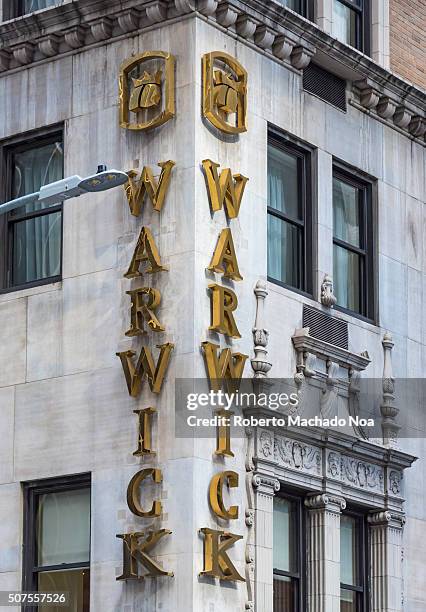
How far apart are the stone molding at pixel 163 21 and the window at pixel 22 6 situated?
2.89ft

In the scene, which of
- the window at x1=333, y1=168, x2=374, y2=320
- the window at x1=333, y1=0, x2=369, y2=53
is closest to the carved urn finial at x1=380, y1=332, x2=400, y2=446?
the window at x1=333, y1=168, x2=374, y2=320

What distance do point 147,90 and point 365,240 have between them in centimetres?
520

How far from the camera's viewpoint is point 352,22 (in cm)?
3167

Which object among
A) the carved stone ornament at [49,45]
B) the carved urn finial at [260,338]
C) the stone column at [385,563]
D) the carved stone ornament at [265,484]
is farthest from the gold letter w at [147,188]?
the stone column at [385,563]

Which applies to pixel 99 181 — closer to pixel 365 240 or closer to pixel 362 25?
pixel 365 240

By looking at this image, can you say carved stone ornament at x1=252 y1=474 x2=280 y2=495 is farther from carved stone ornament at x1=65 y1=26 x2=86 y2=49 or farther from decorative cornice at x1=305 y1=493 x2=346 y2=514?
carved stone ornament at x1=65 y1=26 x2=86 y2=49

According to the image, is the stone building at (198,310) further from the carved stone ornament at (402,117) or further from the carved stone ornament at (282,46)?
the carved stone ornament at (402,117)

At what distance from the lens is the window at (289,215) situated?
28719 millimetres

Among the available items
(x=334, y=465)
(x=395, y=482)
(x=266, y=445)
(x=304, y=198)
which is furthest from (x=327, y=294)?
(x=395, y=482)

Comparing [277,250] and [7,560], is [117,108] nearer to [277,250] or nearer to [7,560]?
[277,250]

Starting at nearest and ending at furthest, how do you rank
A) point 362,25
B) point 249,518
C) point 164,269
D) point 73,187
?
point 73,187
point 249,518
point 164,269
point 362,25

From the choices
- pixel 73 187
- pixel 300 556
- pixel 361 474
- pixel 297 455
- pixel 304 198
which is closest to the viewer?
pixel 73 187

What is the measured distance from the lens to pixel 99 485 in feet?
86.7

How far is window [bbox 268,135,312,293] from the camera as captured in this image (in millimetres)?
28719
